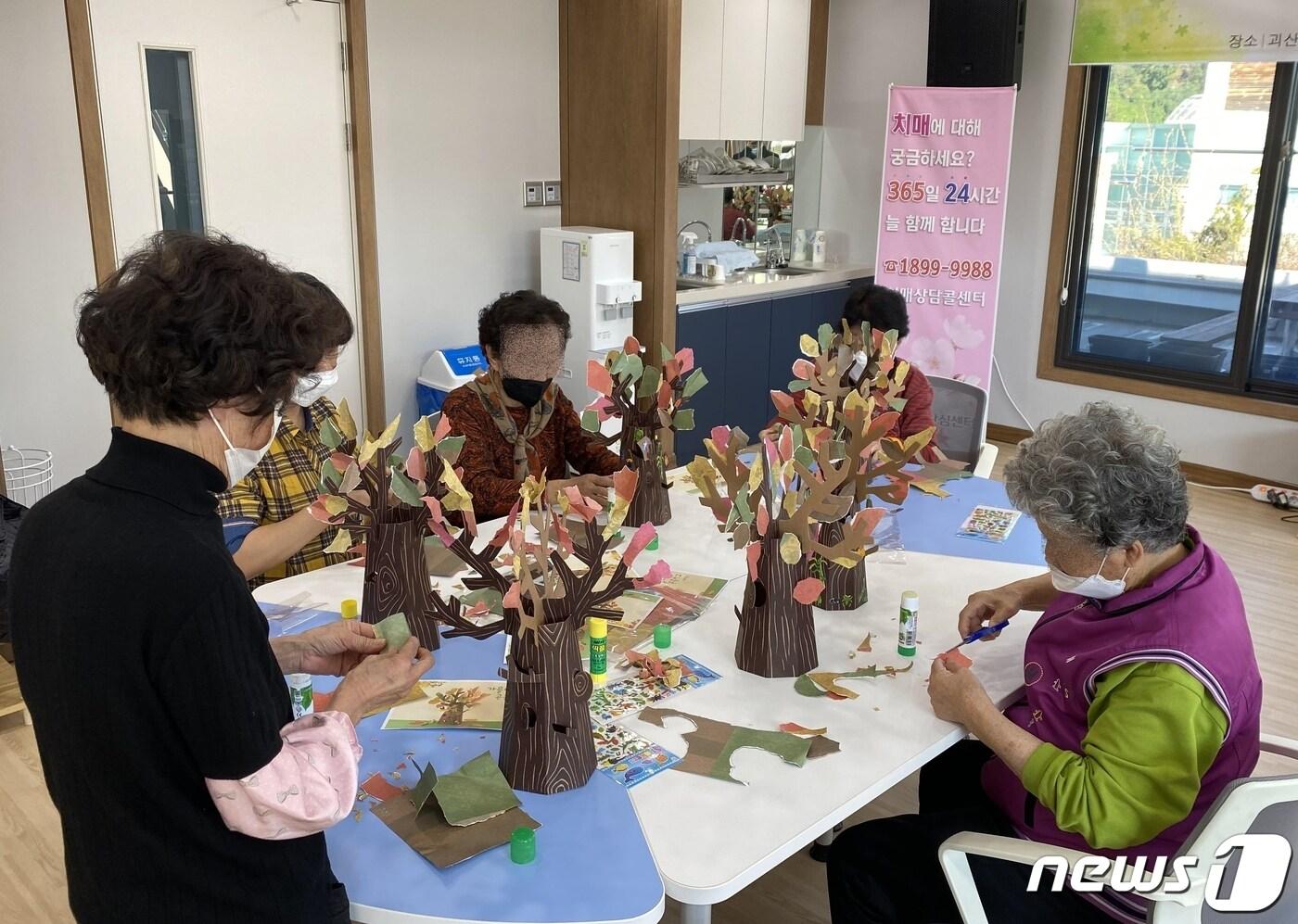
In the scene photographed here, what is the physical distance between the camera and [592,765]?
1.61 meters

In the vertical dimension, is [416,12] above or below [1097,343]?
above

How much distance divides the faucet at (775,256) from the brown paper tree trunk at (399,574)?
439cm

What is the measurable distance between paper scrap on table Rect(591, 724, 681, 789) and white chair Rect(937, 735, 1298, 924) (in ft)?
1.45

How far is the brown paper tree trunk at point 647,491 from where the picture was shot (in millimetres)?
2596

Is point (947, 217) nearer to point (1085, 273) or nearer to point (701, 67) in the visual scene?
point (1085, 273)

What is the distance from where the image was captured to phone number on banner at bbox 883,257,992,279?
17.3 ft

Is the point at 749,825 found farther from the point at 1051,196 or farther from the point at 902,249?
the point at 1051,196

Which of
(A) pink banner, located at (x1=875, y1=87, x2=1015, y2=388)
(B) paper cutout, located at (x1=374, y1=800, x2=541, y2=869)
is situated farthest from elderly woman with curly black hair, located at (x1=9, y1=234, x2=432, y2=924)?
(A) pink banner, located at (x1=875, y1=87, x2=1015, y2=388)

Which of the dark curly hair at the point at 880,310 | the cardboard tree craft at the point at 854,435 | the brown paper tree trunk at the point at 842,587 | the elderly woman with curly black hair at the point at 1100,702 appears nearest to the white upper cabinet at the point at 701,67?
the dark curly hair at the point at 880,310

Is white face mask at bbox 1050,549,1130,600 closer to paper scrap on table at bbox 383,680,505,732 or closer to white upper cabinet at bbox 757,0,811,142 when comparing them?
paper scrap on table at bbox 383,680,505,732

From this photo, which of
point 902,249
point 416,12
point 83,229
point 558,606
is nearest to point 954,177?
point 902,249

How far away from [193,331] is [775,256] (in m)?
5.26

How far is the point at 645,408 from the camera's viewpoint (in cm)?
255

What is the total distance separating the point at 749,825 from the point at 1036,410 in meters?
4.83
